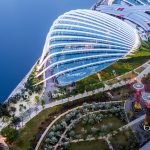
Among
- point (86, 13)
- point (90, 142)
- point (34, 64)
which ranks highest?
point (86, 13)

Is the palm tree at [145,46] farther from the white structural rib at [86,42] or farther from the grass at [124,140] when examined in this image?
the grass at [124,140]

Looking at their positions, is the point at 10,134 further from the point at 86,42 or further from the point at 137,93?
the point at 86,42

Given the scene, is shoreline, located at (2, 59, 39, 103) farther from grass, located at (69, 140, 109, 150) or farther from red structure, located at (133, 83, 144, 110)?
red structure, located at (133, 83, 144, 110)

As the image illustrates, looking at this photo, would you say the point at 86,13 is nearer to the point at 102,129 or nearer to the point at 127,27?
the point at 127,27

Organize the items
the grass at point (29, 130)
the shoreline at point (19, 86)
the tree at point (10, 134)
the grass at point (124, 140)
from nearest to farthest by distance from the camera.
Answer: the grass at point (124, 140) < the grass at point (29, 130) < the tree at point (10, 134) < the shoreline at point (19, 86)

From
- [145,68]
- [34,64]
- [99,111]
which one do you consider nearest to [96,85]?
[99,111]

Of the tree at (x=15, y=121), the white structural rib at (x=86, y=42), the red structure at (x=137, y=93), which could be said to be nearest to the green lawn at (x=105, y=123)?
the red structure at (x=137, y=93)
